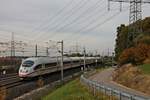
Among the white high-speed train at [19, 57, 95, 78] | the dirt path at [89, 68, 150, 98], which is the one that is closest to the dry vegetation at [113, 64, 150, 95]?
the dirt path at [89, 68, 150, 98]

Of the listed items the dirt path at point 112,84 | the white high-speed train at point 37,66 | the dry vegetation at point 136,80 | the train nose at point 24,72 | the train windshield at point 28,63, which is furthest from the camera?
the train windshield at point 28,63

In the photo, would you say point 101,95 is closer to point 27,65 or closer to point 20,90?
point 20,90

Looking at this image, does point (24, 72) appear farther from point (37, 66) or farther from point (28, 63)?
point (37, 66)

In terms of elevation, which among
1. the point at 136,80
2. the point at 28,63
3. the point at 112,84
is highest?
the point at 28,63

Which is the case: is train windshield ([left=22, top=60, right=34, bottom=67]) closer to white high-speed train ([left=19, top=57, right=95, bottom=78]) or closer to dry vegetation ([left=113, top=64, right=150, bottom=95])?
white high-speed train ([left=19, top=57, right=95, bottom=78])

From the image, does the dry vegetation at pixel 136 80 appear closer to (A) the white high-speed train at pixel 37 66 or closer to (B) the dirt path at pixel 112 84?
(B) the dirt path at pixel 112 84

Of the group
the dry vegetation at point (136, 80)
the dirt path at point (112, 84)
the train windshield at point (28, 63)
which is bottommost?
the dirt path at point (112, 84)

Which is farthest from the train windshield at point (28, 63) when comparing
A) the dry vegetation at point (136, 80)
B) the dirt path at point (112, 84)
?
the dry vegetation at point (136, 80)

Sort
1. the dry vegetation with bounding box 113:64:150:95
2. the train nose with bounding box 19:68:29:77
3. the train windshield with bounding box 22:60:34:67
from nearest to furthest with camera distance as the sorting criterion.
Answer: the dry vegetation with bounding box 113:64:150:95 < the train nose with bounding box 19:68:29:77 < the train windshield with bounding box 22:60:34:67

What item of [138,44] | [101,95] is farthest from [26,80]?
[101,95]

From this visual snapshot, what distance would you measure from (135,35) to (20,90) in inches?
1180

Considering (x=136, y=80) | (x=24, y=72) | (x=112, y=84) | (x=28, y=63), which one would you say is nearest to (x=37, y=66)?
(x=28, y=63)

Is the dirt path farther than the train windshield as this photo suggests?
No

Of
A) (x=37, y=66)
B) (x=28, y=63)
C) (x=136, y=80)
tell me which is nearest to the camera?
(x=136, y=80)
